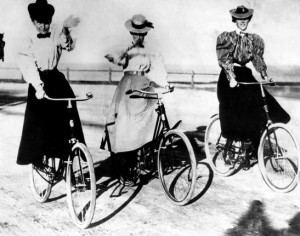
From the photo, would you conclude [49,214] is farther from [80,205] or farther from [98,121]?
[98,121]

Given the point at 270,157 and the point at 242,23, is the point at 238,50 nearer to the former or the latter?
the point at 242,23

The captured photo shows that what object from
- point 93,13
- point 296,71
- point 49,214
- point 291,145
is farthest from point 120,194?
point 296,71

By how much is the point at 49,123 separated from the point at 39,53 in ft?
2.19

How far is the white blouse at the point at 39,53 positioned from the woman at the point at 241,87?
5.66ft

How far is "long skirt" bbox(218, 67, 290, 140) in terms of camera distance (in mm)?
4383

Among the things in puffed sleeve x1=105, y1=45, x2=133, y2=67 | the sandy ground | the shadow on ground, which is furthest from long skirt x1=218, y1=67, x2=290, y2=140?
puffed sleeve x1=105, y1=45, x2=133, y2=67

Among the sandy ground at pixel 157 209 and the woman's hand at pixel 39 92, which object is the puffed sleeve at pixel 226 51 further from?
the woman's hand at pixel 39 92

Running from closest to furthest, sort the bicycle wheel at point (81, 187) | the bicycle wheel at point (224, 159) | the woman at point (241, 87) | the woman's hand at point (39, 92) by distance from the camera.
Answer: the bicycle wheel at point (81, 187)
the woman's hand at point (39, 92)
the woman at point (241, 87)
the bicycle wheel at point (224, 159)

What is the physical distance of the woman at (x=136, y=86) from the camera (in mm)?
4188

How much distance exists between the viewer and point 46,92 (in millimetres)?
3811

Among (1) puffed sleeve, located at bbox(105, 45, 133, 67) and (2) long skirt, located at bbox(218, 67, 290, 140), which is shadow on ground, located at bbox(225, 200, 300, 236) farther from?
(1) puffed sleeve, located at bbox(105, 45, 133, 67)

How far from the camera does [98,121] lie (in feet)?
24.5

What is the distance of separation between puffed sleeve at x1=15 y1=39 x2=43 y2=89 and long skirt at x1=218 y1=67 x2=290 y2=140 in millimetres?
2081

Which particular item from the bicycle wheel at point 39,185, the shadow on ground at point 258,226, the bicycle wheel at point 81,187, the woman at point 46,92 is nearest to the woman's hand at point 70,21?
the woman at point 46,92
